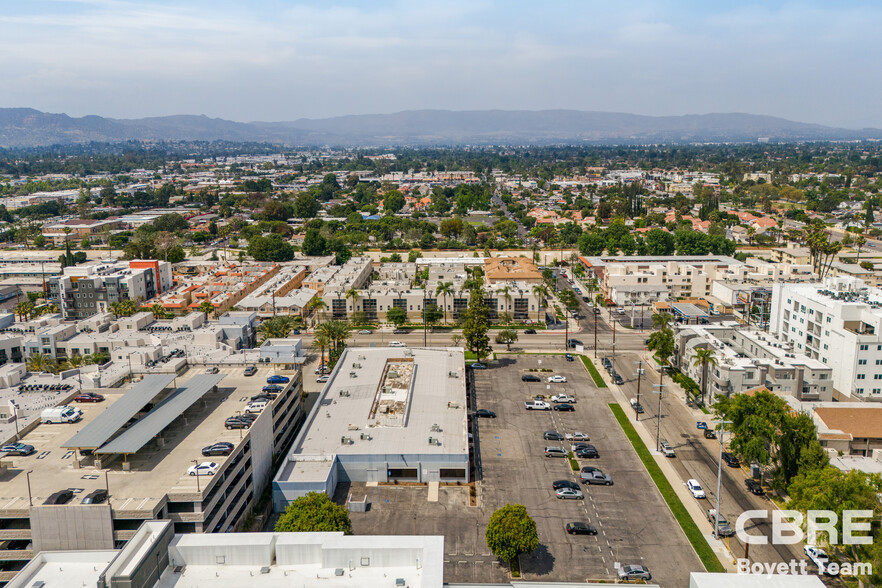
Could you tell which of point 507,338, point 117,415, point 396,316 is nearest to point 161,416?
point 117,415


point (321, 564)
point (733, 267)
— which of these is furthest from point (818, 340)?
point (321, 564)

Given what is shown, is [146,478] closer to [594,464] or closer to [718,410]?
[594,464]

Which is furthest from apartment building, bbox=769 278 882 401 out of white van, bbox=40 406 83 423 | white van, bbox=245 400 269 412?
white van, bbox=40 406 83 423

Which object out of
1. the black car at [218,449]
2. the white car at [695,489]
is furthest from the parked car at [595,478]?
the black car at [218,449]

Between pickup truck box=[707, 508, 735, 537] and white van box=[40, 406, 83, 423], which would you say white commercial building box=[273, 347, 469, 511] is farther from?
pickup truck box=[707, 508, 735, 537]

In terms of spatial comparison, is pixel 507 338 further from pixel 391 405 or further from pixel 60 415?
pixel 60 415
